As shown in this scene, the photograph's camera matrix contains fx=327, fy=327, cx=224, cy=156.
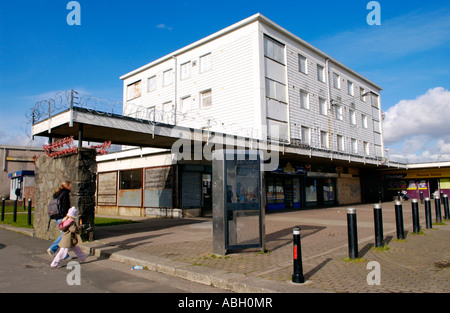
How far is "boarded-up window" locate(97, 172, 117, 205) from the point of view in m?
21.7

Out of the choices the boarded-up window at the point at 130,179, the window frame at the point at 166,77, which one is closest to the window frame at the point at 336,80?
the window frame at the point at 166,77

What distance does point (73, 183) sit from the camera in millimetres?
9383

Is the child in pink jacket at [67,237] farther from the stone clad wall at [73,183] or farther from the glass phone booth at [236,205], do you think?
the glass phone booth at [236,205]

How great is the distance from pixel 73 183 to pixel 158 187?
9.11 metres

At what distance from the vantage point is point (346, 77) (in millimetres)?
30250

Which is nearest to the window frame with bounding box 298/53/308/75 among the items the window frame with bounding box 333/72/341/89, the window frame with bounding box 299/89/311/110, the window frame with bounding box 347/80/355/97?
the window frame with bounding box 299/89/311/110

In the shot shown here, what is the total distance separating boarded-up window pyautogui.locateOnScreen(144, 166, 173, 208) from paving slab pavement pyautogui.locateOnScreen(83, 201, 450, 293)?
801 cm

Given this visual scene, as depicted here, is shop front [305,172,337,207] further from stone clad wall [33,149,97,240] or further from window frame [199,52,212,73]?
stone clad wall [33,149,97,240]

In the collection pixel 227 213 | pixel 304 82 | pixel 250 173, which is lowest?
pixel 227 213

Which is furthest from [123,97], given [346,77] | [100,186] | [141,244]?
[141,244]

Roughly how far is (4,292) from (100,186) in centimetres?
1905
